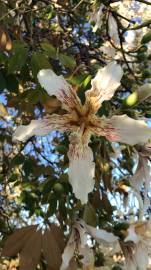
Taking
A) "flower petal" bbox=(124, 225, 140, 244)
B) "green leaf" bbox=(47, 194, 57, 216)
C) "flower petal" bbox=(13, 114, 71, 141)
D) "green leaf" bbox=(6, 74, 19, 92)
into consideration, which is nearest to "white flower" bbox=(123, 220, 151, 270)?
"flower petal" bbox=(124, 225, 140, 244)


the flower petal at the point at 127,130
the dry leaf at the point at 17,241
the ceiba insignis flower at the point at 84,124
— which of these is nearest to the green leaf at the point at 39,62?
the ceiba insignis flower at the point at 84,124

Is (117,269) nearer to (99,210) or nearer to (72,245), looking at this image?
(99,210)

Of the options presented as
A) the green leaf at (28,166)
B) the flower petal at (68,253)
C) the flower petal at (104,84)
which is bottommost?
the flower petal at (68,253)

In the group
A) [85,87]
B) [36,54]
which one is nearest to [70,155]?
[85,87]

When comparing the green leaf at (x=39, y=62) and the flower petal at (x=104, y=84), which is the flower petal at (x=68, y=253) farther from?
the green leaf at (x=39, y=62)

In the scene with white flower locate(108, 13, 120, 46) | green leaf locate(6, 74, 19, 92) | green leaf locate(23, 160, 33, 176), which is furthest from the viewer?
green leaf locate(23, 160, 33, 176)

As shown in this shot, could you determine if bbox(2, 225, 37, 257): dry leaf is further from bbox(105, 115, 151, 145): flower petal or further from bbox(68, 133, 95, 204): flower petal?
bbox(105, 115, 151, 145): flower petal
